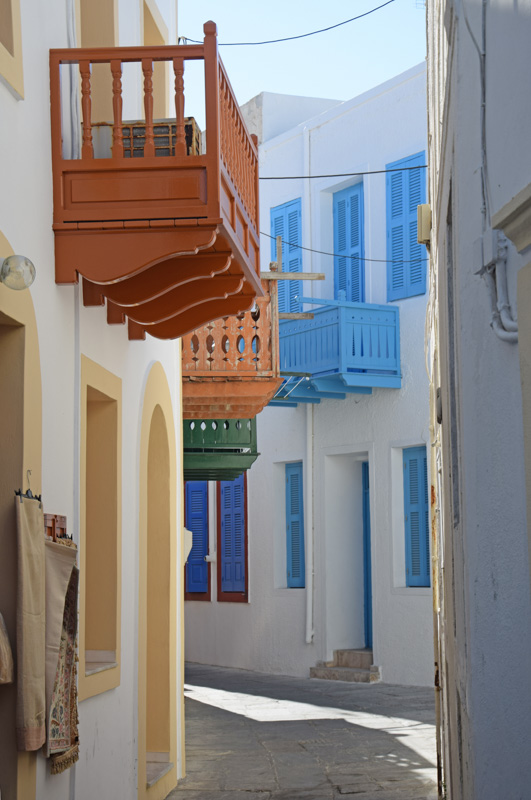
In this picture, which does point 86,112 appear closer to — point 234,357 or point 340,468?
point 234,357

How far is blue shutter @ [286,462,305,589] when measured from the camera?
18.8 metres

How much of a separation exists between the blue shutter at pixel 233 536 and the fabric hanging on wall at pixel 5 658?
14791 millimetres

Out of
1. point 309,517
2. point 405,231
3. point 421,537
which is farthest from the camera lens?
point 309,517

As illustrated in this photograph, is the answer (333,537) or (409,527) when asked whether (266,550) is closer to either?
(333,537)

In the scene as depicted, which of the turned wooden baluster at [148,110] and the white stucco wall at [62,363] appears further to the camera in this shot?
the turned wooden baluster at [148,110]

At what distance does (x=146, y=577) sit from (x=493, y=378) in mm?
6032

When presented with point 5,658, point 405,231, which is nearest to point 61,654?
point 5,658

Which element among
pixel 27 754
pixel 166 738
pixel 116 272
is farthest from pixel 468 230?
pixel 166 738

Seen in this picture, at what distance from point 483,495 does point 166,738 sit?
6623 mm

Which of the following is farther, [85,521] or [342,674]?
[342,674]

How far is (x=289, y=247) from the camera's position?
19.3m

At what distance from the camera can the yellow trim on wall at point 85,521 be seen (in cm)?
714

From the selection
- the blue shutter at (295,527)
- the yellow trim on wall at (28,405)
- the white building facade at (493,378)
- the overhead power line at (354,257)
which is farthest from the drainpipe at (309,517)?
the white building facade at (493,378)

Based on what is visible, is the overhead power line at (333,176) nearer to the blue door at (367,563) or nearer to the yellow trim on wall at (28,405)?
the blue door at (367,563)
